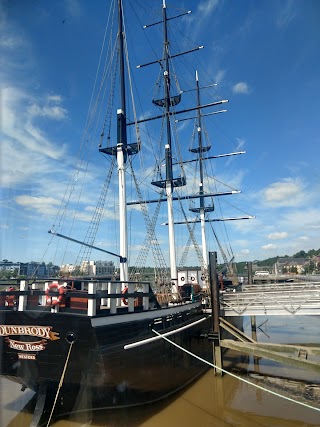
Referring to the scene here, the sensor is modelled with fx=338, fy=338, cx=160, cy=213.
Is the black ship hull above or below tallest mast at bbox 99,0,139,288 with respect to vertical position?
below

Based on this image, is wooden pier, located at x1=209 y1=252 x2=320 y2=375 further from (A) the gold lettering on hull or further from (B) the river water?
(A) the gold lettering on hull

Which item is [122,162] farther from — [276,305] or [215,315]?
[276,305]

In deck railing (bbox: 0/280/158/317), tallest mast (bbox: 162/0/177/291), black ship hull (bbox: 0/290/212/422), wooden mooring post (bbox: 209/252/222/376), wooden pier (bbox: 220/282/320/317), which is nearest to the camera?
black ship hull (bbox: 0/290/212/422)

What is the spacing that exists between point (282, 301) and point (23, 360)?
1052cm

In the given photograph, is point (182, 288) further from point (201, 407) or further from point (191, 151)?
point (191, 151)

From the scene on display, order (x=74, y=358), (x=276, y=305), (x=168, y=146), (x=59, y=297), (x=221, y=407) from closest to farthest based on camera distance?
1. (x=74, y=358)
2. (x=59, y=297)
3. (x=221, y=407)
4. (x=276, y=305)
5. (x=168, y=146)

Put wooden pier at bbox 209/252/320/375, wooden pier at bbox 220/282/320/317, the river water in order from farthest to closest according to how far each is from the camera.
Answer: wooden pier at bbox 220/282/320/317 < wooden pier at bbox 209/252/320/375 < the river water

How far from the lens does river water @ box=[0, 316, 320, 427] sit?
8625 mm

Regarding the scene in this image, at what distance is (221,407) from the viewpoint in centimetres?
1069

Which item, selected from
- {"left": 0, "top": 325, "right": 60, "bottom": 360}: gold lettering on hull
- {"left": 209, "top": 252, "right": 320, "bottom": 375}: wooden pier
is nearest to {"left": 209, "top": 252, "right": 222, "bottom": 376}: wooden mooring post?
{"left": 209, "top": 252, "right": 320, "bottom": 375}: wooden pier

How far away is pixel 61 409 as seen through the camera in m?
8.33

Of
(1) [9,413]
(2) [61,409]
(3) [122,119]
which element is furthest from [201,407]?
(3) [122,119]

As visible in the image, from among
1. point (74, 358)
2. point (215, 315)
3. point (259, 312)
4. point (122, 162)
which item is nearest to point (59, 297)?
point (74, 358)

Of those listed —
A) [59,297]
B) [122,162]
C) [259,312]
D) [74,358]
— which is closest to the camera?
[74,358]
